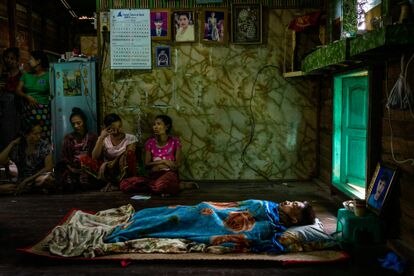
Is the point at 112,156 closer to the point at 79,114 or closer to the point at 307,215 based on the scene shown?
the point at 79,114

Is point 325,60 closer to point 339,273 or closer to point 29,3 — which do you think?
point 339,273

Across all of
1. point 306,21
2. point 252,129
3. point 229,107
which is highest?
point 306,21

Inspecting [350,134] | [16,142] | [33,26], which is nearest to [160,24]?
[16,142]

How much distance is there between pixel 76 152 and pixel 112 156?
0.54 metres

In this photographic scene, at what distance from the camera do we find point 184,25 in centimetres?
691

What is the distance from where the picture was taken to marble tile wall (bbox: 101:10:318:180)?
7000mm

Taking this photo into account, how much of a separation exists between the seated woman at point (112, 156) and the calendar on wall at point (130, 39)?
946mm

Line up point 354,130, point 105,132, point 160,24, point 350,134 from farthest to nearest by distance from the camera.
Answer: point 160,24, point 105,132, point 350,134, point 354,130

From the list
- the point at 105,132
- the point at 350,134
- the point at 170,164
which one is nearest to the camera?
the point at 350,134

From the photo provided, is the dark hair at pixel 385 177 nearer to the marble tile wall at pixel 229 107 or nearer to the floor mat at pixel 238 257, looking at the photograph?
the floor mat at pixel 238 257

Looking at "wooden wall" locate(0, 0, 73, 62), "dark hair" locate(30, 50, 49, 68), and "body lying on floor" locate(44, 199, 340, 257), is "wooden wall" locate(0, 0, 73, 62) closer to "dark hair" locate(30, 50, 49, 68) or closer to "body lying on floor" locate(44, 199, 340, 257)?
"dark hair" locate(30, 50, 49, 68)

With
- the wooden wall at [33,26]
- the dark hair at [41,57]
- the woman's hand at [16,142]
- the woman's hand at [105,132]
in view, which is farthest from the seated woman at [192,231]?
the wooden wall at [33,26]

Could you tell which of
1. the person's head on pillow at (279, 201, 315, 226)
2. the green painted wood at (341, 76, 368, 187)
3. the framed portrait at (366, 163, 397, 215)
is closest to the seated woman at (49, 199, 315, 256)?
the person's head on pillow at (279, 201, 315, 226)

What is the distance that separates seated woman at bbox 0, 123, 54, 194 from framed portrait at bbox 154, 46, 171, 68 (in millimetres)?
1999
